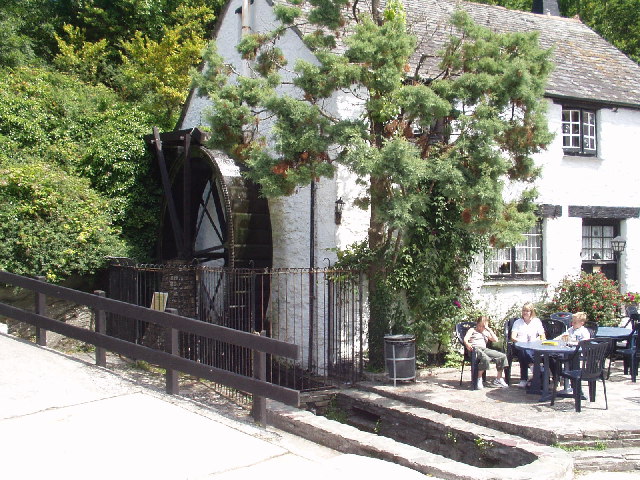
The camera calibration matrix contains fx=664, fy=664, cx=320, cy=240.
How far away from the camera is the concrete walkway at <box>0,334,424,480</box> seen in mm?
4902

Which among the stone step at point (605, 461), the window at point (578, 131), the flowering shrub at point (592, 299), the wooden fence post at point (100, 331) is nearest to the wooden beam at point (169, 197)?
the wooden fence post at point (100, 331)

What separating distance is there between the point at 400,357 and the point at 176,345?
3.40m

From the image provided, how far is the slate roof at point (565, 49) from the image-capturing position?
506 inches

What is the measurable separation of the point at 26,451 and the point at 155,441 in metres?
0.97

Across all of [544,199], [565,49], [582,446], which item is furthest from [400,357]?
[565,49]

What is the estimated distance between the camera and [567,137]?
13078mm

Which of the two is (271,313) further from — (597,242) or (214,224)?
(597,242)

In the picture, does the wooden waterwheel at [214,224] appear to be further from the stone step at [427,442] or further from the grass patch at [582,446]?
the grass patch at [582,446]

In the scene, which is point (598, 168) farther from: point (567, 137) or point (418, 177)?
point (418, 177)

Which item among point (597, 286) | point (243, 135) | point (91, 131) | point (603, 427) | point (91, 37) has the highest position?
point (91, 37)

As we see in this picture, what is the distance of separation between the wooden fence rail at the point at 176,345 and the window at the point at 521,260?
6212 millimetres

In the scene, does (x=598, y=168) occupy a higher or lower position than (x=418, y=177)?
higher

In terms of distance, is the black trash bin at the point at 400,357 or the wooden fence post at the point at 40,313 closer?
the wooden fence post at the point at 40,313

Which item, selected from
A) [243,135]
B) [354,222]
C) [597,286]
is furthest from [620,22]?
[243,135]
